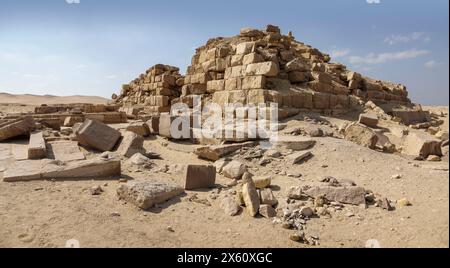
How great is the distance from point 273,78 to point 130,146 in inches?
201

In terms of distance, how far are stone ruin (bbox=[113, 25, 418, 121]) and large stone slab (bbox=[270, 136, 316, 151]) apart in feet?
6.28

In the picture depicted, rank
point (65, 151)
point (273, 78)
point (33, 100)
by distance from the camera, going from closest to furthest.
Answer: point (65, 151), point (273, 78), point (33, 100)

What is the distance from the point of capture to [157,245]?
3445 millimetres

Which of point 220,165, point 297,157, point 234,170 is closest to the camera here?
point 234,170

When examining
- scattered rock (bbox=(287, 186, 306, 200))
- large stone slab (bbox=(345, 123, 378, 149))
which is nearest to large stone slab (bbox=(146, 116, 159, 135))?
large stone slab (bbox=(345, 123, 378, 149))

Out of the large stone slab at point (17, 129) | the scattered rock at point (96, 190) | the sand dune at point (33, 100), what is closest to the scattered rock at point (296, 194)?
the scattered rock at point (96, 190)

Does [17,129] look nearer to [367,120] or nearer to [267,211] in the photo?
[267,211]

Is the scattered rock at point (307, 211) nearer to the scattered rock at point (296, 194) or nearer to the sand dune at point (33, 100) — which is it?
the scattered rock at point (296, 194)

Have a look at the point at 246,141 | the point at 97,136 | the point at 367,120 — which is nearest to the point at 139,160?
the point at 97,136

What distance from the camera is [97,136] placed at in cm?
755

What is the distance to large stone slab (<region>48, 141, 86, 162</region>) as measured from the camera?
666cm

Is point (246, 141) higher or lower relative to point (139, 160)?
higher

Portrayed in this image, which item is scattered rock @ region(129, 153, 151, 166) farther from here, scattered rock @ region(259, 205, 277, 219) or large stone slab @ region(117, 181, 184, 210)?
scattered rock @ region(259, 205, 277, 219)

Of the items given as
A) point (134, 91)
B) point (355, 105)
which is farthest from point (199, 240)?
point (134, 91)
